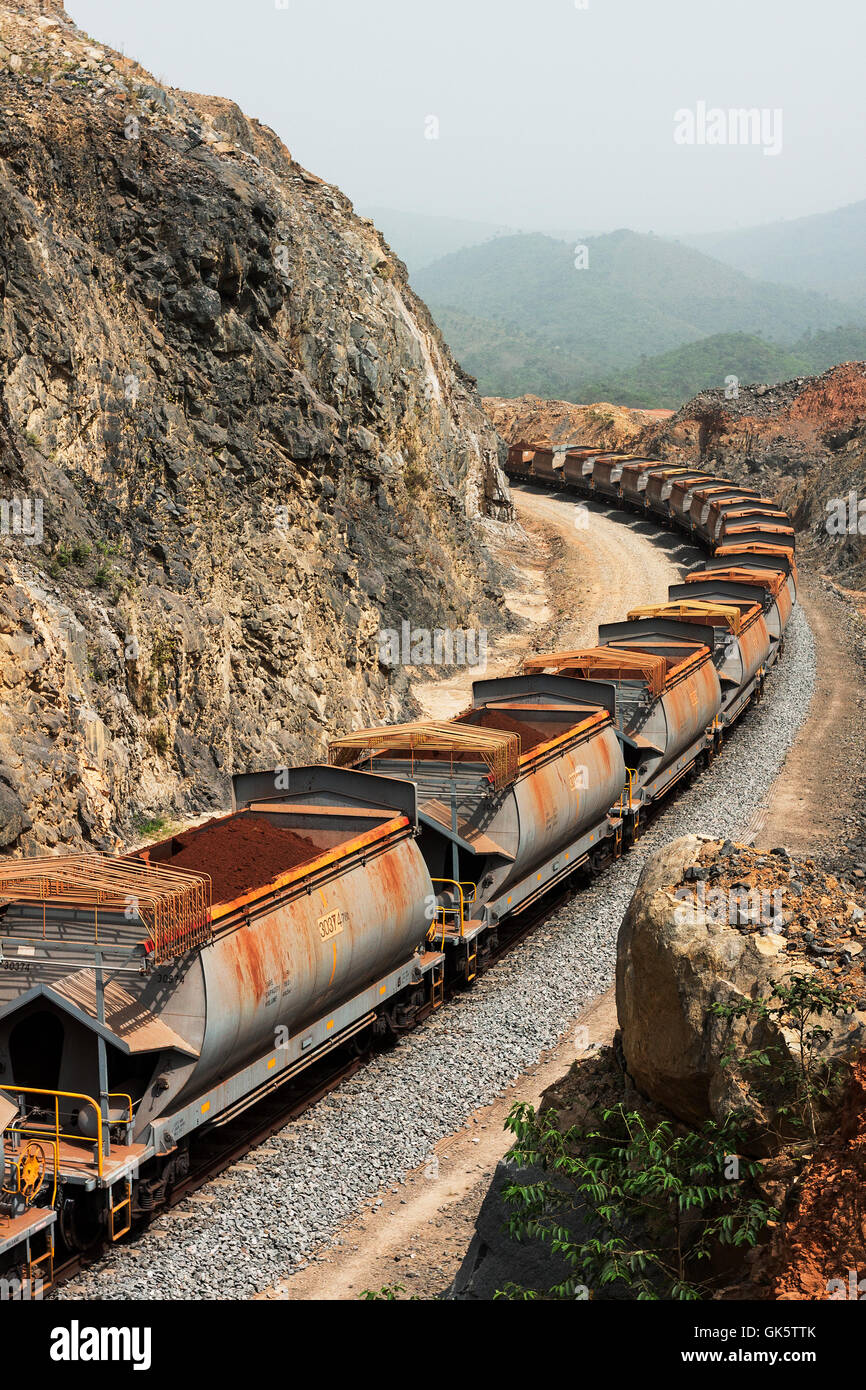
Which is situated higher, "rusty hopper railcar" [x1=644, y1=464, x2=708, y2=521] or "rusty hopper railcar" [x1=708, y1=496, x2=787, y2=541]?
"rusty hopper railcar" [x1=644, y1=464, x2=708, y2=521]

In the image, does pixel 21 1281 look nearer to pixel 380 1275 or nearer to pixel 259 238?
pixel 380 1275

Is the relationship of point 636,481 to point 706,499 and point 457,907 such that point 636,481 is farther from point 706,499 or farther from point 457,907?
point 457,907

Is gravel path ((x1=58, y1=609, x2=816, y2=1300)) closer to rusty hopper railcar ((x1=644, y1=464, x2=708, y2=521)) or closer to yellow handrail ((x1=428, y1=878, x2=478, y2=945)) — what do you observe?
yellow handrail ((x1=428, y1=878, x2=478, y2=945))

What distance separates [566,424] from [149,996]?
9196 centimetres

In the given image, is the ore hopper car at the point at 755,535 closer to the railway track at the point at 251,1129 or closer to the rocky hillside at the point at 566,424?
the railway track at the point at 251,1129

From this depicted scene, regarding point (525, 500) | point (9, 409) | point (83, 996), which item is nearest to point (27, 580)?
point (9, 409)

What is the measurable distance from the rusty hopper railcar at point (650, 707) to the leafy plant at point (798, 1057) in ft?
45.6

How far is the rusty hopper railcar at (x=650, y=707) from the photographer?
2552cm

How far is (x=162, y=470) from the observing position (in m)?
31.0

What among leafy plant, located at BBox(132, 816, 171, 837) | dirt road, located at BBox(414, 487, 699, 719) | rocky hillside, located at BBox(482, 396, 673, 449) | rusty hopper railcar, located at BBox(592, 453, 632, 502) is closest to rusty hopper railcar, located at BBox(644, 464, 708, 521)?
dirt road, located at BBox(414, 487, 699, 719)

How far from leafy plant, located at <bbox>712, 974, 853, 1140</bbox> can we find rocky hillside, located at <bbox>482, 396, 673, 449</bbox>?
288ft

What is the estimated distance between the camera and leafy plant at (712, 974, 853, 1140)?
10.0 metres

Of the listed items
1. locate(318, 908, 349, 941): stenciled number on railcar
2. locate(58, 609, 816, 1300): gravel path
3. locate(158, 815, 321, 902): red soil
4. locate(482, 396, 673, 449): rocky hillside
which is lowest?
locate(58, 609, 816, 1300): gravel path

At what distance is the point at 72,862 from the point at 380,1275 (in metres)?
5.33
